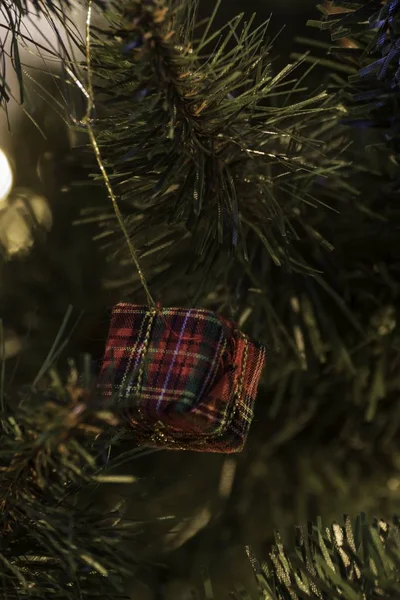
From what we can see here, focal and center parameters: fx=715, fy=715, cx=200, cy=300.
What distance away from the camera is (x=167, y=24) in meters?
0.32

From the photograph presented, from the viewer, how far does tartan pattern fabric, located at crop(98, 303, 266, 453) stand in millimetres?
349

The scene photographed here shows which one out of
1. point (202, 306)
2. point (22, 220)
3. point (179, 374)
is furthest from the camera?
point (22, 220)

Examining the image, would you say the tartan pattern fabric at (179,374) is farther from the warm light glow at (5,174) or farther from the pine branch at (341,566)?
the warm light glow at (5,174)

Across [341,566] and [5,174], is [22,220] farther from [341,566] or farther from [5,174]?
[341,566]

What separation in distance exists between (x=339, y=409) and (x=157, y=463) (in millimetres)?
144

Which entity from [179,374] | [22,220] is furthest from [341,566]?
[22,220]

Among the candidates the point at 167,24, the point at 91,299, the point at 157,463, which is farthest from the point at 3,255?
the point at 167,24

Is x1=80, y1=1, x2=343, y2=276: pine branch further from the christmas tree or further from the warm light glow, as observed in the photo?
the warm light glow

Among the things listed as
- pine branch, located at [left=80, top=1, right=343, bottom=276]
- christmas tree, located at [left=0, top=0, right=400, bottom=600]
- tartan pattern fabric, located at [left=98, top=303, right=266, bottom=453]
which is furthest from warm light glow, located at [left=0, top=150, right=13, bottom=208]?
tartan pattern fabric, located at [left=98, top=303, right=266, bottom=453]

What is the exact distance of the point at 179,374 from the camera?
1.16 ft

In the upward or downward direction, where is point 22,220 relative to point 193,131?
downward

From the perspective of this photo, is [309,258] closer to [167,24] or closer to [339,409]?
[339,409]

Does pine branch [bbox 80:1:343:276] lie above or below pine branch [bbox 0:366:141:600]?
above

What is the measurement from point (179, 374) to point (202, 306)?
15 cm
